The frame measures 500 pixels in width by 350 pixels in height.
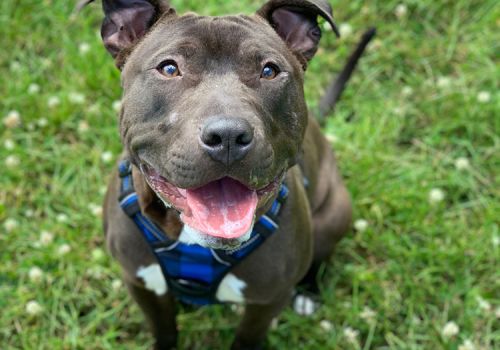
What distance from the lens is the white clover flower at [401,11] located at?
5418 millimetres

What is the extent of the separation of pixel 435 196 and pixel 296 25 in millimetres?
1886

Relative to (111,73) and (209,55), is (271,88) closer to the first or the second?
(209,55)

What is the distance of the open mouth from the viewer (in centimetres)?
260

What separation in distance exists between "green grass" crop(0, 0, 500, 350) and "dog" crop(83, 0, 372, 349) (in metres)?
0.79

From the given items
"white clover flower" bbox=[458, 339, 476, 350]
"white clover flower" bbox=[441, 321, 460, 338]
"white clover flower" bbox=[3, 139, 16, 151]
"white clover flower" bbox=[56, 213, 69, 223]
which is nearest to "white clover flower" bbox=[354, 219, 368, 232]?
"white clover flower" bbox=[441, 321, 460, 338]

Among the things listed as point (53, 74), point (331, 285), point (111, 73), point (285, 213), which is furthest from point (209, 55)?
point (53, 74)

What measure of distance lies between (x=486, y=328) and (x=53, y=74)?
3.37 m

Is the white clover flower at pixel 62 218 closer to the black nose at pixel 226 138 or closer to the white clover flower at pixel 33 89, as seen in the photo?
the white clover flower at pixel 33 89

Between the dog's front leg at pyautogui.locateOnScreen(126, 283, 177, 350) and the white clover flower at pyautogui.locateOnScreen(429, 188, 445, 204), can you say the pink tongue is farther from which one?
the white clover flower at pyautogui.locateOnScreen(429, 188, 445, 204)

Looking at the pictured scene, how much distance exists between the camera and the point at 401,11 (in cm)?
541

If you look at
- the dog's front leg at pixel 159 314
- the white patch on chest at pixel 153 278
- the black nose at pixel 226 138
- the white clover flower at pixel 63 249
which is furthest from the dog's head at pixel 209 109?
the white clover flower at pixel 63 249

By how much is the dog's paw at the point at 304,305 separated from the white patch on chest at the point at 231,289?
3.25ft

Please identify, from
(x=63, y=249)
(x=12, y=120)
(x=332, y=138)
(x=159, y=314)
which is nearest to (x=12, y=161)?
(x=12, y=120)

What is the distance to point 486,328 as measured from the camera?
4.20 meters
